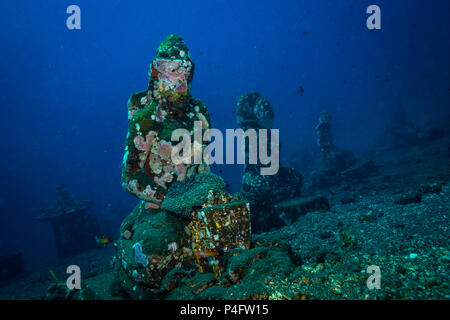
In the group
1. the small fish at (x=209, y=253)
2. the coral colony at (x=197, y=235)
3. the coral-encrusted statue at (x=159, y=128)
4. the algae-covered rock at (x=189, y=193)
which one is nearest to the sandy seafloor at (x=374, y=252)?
the coral colony at (x=197, y=235)

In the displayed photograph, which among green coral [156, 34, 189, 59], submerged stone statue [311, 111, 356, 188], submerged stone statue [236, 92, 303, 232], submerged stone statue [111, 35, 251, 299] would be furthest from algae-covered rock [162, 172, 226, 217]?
submerged stone statue [311, 111, 356, 188]

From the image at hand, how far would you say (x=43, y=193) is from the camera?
9144 cm

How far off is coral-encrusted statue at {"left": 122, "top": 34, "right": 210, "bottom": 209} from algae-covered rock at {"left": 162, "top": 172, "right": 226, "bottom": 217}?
9.3 inches

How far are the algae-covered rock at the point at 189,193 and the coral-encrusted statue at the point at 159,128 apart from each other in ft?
0.77

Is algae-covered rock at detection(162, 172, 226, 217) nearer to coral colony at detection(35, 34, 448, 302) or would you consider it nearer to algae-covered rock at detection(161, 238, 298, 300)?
coral colony at detection(35, 34, 448, 302)

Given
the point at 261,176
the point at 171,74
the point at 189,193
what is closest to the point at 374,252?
the point at 189,193

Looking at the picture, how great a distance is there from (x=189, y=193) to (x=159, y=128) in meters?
1.39

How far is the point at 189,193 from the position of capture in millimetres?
4078

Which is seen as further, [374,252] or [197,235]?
[197,235]

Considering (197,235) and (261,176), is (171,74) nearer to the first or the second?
(197,235)

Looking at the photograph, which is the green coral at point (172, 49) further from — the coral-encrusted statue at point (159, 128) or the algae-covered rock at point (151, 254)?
the algae-covered rock at point (151, 254)

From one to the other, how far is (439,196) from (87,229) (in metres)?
19.5
